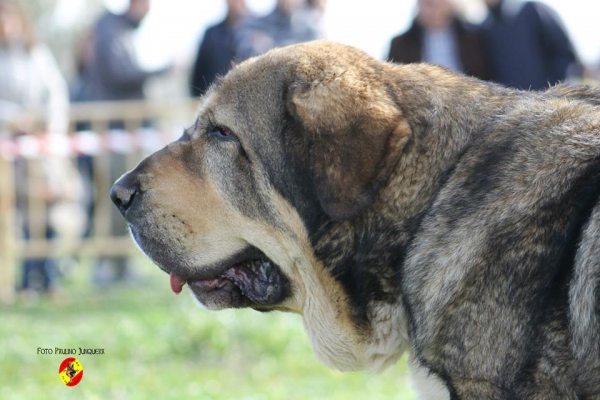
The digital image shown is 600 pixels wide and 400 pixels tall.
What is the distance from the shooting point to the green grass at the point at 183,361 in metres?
4.82

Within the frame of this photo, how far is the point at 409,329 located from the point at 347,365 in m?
0.49

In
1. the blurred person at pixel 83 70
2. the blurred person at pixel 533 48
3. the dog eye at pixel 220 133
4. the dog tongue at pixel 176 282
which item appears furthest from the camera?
the blurred person at pixel 83 70

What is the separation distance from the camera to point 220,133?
327 centimetres

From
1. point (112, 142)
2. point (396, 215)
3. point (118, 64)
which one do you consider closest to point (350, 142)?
point (396, 215)

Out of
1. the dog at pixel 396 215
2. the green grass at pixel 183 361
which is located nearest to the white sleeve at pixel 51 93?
the green grass at pixel 183 361

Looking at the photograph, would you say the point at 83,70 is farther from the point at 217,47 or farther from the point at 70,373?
the point at 70,373

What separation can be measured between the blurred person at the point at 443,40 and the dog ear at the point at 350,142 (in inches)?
169

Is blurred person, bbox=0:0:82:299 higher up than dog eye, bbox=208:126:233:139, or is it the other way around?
dog eye, bbox=208:126:233:139

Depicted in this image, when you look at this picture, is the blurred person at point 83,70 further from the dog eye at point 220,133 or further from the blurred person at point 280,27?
the dog eye at point 220,133

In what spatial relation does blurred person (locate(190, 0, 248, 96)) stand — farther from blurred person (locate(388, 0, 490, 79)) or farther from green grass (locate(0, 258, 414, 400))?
green grass (locate(0, 258, 414, 400))

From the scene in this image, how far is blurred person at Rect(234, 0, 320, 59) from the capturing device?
8156 mm

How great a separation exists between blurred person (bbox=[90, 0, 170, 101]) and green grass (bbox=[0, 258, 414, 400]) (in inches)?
127

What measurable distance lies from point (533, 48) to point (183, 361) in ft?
12.5

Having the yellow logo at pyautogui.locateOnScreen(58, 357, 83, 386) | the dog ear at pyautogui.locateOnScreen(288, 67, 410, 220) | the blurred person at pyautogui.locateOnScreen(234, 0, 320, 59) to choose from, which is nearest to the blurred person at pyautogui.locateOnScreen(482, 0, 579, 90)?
the blurred person at pyautogui.locateOnScreen(234, 0, 320, 59)
